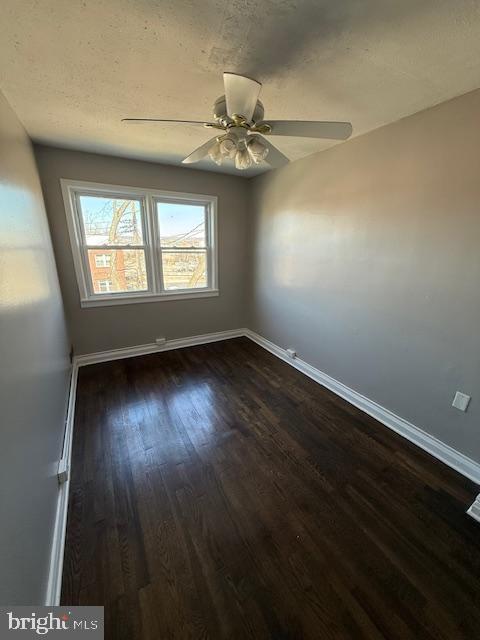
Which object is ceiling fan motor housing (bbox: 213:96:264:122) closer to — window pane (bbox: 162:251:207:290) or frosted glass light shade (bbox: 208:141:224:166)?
frosted glass light shade (bbox: 208:141:224:166)

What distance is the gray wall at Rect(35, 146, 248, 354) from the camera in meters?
2.57

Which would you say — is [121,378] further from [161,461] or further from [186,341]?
[161,461]

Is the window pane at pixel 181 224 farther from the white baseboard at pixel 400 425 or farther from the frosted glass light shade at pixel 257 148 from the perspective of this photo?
the white baseboard at pixel 400 425

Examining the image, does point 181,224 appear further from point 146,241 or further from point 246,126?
point 246,126

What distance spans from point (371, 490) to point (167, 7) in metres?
2.64

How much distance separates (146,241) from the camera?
310 centimetres

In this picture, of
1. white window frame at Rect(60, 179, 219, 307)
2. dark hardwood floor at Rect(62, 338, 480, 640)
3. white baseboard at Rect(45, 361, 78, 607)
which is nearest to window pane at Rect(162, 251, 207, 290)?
white window frame at Rect(60, 179, 219, 307)

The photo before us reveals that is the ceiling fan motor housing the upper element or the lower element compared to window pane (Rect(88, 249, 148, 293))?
upper

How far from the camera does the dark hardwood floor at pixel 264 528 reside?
103 cm

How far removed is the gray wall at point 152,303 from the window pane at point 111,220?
8.3 inches

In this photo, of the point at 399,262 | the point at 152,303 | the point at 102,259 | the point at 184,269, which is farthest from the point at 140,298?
the point at 399,262

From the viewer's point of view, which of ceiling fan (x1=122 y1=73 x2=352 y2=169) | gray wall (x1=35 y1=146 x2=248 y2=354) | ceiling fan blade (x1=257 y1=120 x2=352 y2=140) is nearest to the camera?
ceiling fan (x1=122 y1=73 x2=352 y2=169)

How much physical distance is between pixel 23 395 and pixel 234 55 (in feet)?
6.13

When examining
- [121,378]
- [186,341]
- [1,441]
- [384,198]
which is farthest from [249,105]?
[186,341]
